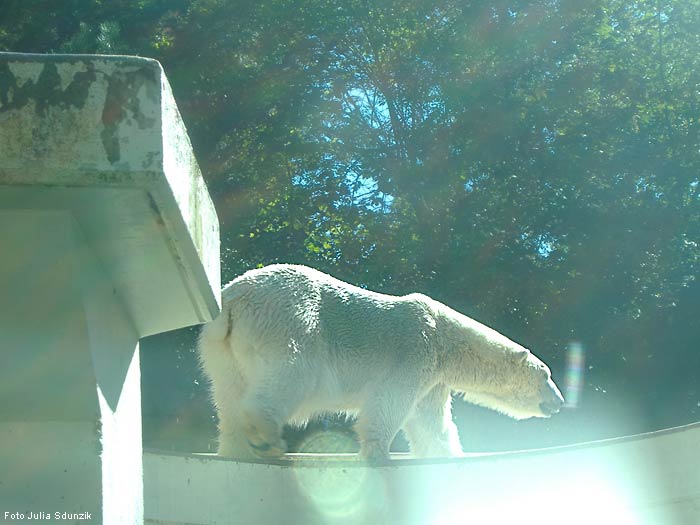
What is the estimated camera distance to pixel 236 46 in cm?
1544

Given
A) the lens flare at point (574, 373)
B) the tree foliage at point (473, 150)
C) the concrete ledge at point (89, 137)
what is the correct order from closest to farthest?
1. the concrete ledge at point (89, 137)
2. the lens flare at point (574, 373)
3. the tree foliage at point (473, 150)

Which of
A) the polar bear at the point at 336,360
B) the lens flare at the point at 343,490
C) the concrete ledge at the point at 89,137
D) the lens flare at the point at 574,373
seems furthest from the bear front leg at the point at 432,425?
the concrete ledge at the point at 89,137

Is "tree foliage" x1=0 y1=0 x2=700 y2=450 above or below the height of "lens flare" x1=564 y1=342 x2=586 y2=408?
above

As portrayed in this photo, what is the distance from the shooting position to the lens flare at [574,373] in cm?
1452

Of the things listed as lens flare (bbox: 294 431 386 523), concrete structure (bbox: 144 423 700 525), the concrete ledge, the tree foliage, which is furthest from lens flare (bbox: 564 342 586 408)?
the concrete ledge

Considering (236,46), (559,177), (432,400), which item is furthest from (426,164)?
(432,400)

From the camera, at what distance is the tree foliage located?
1473 centimetres

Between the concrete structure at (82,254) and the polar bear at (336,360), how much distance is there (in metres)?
4.85

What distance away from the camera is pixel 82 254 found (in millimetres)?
2322

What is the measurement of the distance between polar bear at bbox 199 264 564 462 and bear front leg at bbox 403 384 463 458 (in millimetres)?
13

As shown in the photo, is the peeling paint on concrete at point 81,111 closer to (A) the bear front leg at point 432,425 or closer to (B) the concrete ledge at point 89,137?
(B) the concrete ledge at point 89,137

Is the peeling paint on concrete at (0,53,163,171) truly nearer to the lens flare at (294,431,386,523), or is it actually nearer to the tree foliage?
the lens flare at (294,431,386,523)

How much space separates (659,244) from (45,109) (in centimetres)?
1416

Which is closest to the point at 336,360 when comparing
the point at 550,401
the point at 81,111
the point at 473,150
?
the point at 550,401
